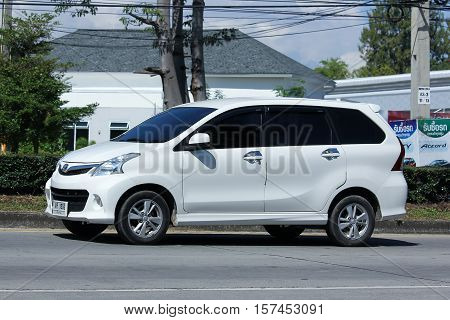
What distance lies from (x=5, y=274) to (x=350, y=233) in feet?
17.7

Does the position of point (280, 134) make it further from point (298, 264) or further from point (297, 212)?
point (298, 264)

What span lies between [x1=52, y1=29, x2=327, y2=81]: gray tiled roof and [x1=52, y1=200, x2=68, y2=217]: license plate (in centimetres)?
3606

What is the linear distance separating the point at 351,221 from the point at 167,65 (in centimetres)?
787

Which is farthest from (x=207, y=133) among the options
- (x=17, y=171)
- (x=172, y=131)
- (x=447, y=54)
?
(x=447, y=54)

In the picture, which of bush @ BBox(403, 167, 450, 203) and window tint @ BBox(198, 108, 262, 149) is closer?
window tint @ BBox(198, 108, 262, 149)

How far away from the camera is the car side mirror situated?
11797 mm

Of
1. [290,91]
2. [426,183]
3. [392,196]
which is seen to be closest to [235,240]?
[392,196]

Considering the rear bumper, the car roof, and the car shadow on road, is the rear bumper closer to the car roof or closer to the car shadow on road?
the car shadow on road

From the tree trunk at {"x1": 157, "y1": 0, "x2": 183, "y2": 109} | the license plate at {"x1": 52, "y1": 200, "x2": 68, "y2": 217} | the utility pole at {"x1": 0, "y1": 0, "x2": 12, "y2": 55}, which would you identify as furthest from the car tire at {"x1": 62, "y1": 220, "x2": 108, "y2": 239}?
the utility pole at {"x1": 0, "y1": 0, "x2": 12, "y2": 55}

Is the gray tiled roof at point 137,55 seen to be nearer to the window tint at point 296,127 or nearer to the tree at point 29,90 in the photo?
the tree at point 29,90

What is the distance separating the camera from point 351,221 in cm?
1286

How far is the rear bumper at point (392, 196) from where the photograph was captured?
13.0m

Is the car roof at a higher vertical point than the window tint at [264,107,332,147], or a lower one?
higher

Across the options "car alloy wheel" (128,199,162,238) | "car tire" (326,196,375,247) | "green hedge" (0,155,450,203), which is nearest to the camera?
"car alloy wheel" (128,199,162,238)
